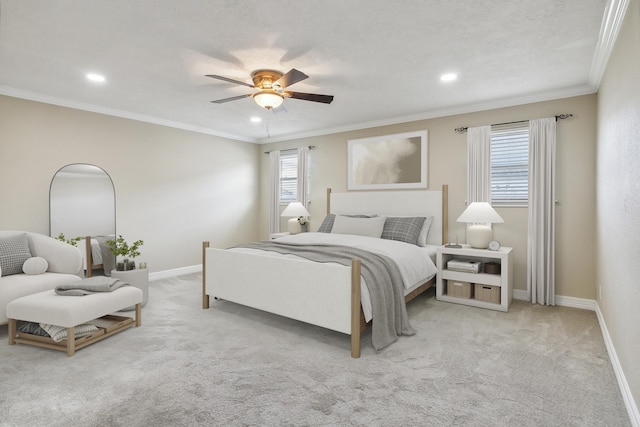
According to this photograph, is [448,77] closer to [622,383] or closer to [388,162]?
[388,162]

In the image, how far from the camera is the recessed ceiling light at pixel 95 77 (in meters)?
3.49

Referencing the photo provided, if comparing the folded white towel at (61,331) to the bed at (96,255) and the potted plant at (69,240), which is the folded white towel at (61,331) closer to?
the potted plant at (69,240)

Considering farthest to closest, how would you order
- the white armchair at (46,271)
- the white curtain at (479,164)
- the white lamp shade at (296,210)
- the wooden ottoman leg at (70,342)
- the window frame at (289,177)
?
1. the window frame at (289,177)
2. the white lamp shade at (296,210)
3. the white curtain at (479,164)
4. the white armchair at (46,271)
5. the wooden ottoman leg at (70,342)

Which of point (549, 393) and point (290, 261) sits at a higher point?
point (290, 261)

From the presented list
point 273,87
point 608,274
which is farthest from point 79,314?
point 608,274

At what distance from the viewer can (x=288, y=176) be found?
6.66 meters

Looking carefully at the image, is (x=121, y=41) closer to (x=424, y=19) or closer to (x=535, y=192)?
(x=424, y=19)

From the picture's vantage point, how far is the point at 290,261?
3.14 metres

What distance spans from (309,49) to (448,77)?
1553 millimetres

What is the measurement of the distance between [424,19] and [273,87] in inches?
61.9

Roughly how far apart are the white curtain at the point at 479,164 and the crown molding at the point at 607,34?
1.26 meters

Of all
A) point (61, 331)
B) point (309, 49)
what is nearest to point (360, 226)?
point (309, 49)

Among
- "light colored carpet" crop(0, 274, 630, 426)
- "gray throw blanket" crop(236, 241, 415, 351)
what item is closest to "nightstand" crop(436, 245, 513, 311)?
"light colored carpet" crop(0, 274, 630, 426)

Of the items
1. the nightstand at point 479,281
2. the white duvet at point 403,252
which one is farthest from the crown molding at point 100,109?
the nightstand at point 479,281
